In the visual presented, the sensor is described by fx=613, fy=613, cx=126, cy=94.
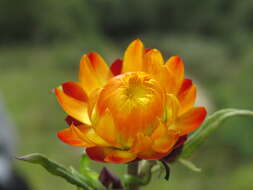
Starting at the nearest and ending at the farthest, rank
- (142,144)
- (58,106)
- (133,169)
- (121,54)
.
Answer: (142,144) → (133,169) → (58,106) → (121,54)

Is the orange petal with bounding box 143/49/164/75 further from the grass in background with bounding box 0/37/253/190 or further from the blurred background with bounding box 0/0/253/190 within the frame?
the blurred background with bounding box 0/0/253/190

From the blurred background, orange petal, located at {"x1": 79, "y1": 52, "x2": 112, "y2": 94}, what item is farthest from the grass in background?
orange petal, located at {"x1": 79, "y1": 52, "x2": 112, "y2": 94}

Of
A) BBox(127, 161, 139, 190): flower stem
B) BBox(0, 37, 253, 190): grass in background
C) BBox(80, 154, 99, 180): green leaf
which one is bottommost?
BBox(0, 37, 253, 190): grass in background

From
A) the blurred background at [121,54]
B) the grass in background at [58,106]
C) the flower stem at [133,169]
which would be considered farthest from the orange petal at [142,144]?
the blurred background at [121,54]

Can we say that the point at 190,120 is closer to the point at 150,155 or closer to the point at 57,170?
the point at 150,155

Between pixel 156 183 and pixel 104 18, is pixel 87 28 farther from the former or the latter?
pixel 156 183

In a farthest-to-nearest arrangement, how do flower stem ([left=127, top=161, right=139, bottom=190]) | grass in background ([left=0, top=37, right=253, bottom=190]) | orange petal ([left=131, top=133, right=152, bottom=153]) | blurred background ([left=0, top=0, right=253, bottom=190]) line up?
1. blurred background ([left=0, top=0, right=253, bottom=190])
2. grass in background ([left=0, top=37, right=253, bottom=190])
3. flower stem ([left=127, top=161, right=139, bottom=190])
4. orange petal ([left=131, top=133, right=152, bottom=153])

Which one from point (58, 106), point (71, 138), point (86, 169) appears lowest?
point (58, 106)

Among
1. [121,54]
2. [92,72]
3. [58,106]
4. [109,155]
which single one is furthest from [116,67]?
[121,54]
